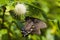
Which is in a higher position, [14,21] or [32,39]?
[14,21]

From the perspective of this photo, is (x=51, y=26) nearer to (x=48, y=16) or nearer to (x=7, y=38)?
(x=48, y=16)

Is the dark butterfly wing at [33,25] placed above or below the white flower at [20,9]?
below

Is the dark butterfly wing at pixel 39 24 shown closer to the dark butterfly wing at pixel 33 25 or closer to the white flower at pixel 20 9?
the dark butterfly wing at pixel 33 25

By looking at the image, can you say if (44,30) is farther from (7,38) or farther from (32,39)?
(7,38)

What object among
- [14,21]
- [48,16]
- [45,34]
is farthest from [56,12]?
[14,21]

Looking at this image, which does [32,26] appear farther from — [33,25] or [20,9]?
[20,9]

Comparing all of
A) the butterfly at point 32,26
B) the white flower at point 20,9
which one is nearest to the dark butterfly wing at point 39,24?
the butterfly at point 32,26
